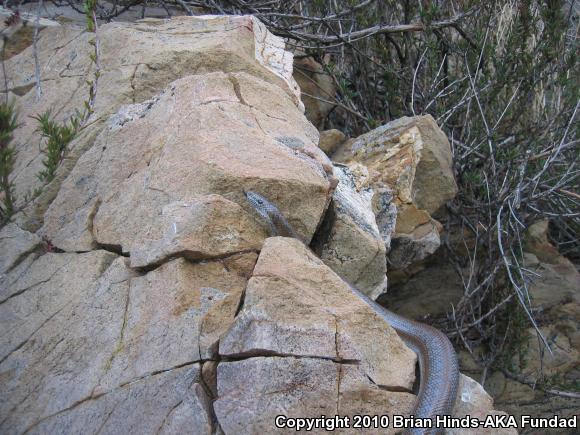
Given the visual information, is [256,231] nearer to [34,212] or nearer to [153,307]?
[153,307]

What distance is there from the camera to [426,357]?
3479 mm

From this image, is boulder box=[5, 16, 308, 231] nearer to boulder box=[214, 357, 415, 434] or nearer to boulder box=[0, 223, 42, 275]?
boulder box=[0, 223, 42, 275]

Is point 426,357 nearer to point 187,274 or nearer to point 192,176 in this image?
point 187,274

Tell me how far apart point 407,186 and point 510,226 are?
114 cm

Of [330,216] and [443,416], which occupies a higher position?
[330,216]

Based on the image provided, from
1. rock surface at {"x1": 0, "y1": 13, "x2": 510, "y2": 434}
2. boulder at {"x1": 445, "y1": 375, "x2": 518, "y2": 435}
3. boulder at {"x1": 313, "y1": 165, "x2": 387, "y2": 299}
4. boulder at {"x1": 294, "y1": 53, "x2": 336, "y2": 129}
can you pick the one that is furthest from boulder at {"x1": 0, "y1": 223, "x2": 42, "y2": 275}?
boulder at {"x1": 294, "y1": 53, "x2": 336, "y2": 129}

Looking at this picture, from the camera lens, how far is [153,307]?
307cm

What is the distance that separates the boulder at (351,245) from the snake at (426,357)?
0.56 feet

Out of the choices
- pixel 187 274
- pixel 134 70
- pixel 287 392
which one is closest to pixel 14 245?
pixel 187 274

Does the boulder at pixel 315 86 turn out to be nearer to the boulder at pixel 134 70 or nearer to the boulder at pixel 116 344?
the boulder at pixel 134 70

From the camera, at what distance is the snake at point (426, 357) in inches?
117

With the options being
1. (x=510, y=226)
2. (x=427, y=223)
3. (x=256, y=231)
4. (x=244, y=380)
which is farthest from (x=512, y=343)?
(x=244, y=380)

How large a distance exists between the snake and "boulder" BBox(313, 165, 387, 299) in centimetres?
17

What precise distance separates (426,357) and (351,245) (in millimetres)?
801
